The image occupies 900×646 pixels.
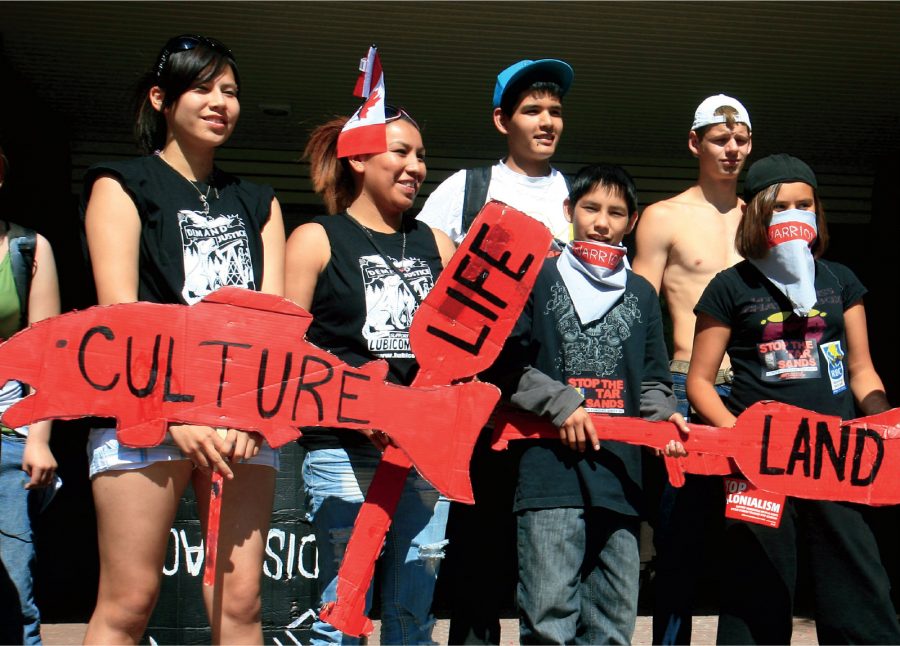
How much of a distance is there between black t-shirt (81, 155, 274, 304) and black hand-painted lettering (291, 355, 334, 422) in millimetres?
303

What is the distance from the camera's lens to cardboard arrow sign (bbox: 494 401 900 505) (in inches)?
128

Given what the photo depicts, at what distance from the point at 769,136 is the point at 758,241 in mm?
4526

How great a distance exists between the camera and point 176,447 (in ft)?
9.09

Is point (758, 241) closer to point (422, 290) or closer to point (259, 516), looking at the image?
point (422, 290)

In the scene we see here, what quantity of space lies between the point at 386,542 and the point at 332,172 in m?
1.27

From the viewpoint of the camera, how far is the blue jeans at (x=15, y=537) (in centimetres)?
337

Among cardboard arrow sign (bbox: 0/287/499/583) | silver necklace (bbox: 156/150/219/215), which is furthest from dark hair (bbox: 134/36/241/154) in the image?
cardboard arrow sign (bbox: 0/287/499/583)

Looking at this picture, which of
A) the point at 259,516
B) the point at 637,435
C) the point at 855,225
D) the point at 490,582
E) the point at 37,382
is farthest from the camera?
the point at 855,225

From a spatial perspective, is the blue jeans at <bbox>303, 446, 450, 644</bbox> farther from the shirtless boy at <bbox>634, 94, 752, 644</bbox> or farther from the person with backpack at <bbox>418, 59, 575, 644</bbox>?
the shirtless boy at <bbox>634, 94, 752, 644</bbox>

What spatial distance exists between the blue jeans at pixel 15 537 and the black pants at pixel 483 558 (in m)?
1.41

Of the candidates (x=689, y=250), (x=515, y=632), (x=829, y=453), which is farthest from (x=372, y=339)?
(x=515, y=632)

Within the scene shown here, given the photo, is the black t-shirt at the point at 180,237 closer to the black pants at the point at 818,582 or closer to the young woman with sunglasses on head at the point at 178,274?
the young woman with sunglasses on head at the point at 178,274

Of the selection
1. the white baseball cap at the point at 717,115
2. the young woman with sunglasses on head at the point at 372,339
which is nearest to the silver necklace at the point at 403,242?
the young woman with sunglasses on head at the point at 372,339

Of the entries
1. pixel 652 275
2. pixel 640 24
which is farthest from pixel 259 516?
pixel 640 24
